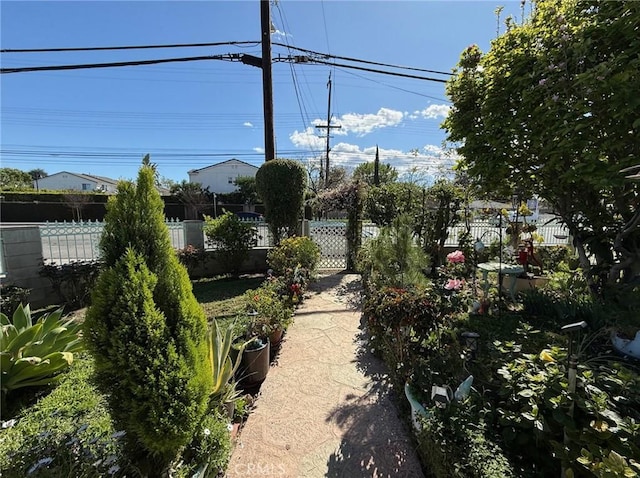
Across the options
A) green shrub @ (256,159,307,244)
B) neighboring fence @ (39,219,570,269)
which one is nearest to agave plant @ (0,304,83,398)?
neighboring fence @ (39,219,570,269)

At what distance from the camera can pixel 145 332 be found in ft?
4.74

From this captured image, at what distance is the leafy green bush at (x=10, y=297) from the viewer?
411 centimetres

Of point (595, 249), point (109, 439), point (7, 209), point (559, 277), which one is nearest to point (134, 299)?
point (109, 439)

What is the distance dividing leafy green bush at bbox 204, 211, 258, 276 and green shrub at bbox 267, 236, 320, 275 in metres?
1.37

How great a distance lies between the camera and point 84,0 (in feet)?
17.9

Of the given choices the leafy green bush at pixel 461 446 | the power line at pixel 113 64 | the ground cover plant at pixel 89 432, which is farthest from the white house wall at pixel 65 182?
the leafy green bush at pixel 461 446

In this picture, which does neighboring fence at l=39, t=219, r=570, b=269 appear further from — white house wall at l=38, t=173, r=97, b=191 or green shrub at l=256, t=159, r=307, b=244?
white house wall at l=38, t=173, r=97, b=191

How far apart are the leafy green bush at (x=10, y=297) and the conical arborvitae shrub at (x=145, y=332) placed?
423cm

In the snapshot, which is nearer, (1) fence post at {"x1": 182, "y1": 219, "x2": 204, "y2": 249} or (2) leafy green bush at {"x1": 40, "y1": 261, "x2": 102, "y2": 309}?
(2) leafy green bush at {"x1": 40, "y1": 261, "x2": 102, "y2": 309}

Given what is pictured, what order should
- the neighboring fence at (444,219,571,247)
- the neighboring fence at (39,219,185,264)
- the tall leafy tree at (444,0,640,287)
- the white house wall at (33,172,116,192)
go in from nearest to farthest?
the tall leafy tree at (444,0,640,287) → the neighboring fence at (39,219,185,264) → the neighboring fence at (444,219,571,247) → the white house wall at (33,172,116,192)

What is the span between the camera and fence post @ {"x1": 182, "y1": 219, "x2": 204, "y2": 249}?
23.8 ft

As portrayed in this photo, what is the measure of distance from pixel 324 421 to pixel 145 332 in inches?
Answer: 69.0

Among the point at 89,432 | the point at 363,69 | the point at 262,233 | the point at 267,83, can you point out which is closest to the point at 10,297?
the point at 89,432

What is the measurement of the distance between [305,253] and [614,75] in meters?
4.99
